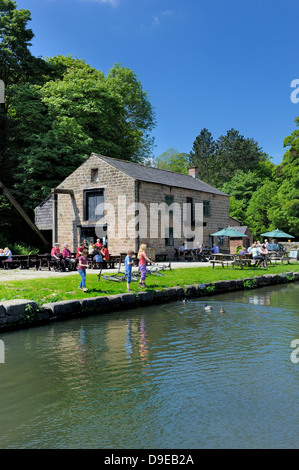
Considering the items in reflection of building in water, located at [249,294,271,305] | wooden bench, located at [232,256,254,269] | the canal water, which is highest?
wooden bench, located at [232,256,254,269]

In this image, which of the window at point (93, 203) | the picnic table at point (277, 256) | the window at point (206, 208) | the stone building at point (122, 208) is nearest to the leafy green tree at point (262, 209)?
the window at point (206, 208)

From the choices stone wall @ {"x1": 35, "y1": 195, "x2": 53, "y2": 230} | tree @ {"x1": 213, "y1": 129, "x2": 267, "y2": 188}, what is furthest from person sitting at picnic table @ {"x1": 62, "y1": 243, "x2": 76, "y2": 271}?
tree @ {"x1": 213, "y1": 129, "x2": 267, "y2": 188}

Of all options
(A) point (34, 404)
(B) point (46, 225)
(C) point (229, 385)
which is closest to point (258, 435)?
(C) point (229, 385)

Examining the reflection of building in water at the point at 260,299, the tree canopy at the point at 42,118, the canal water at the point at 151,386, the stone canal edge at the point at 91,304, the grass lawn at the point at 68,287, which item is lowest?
the canal water at the point at 151,386

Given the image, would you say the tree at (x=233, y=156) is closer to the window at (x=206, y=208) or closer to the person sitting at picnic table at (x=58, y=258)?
the window at (x=206, y=208)

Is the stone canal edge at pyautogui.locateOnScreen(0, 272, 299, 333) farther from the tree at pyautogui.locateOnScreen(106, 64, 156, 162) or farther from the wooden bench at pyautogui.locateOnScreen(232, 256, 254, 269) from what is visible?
the tree at pyautogui.locateOnScreen(106, 64, 156, 162)

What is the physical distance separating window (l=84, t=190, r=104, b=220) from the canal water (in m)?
19.3

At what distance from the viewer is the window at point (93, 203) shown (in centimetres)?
2941

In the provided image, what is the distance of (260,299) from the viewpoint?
14.9 metres

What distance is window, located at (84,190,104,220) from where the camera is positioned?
2941cm

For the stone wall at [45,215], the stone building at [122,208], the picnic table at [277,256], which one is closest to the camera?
the stone building at [122,208]

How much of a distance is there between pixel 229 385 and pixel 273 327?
166 inches

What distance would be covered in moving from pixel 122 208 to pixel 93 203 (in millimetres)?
2780

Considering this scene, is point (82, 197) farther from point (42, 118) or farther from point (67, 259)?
point (67, 259)
